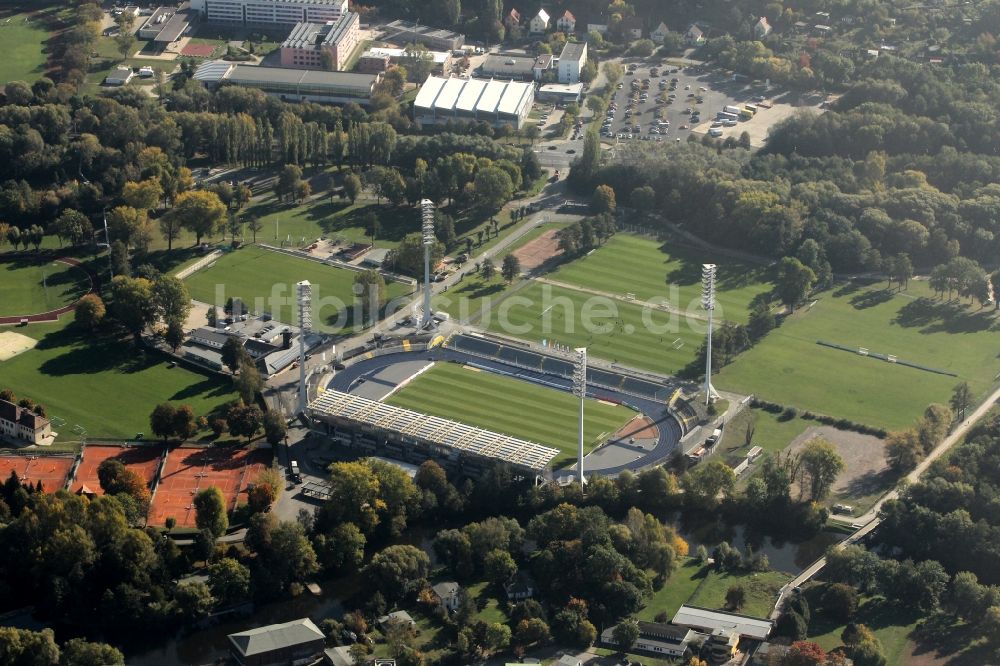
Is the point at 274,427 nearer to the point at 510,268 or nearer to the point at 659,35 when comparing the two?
the point at 510,268

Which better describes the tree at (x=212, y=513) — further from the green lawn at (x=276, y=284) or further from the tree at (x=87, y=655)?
the green lawn at (x=276, y=284)

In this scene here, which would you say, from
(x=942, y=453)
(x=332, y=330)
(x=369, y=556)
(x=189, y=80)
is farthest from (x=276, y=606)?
(x=189, y=80)

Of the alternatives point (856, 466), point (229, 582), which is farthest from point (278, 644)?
point (856, 466)

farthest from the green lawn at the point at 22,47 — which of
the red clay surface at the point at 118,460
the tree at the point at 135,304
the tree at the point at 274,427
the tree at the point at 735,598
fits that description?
the tree at the point at 735,598

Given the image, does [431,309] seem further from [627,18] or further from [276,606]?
[627,18]

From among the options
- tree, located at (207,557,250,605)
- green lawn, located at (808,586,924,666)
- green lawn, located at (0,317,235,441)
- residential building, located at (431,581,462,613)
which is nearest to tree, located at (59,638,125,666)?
tree, located at (207,557,250,605)
